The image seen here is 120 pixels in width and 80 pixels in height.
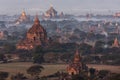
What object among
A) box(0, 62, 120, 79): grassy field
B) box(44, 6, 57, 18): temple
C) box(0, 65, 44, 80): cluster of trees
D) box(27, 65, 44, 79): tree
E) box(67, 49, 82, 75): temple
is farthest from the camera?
box(44, 6, 57, 18): temple

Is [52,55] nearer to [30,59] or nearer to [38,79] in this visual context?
[30,59]

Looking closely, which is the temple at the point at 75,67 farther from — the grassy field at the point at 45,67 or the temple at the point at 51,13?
the temple at the point at 51,13

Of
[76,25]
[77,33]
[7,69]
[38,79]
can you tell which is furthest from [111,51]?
[76,25]

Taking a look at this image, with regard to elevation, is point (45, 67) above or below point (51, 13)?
above

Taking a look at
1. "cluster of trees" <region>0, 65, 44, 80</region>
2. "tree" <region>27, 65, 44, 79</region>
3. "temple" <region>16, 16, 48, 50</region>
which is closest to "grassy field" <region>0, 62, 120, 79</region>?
"tree" <region>27, 65, 44, 79</region>

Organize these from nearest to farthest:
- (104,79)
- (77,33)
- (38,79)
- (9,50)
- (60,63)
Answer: (104,79) → (38,79) → (60,63) → (9,50) → (77,33)

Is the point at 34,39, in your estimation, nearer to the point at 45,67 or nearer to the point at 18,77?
the point at 45,67

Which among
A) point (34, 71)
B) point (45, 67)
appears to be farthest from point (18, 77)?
point (45, 67)

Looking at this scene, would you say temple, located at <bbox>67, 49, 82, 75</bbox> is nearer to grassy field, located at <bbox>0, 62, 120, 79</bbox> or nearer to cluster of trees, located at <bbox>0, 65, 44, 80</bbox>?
grassy field, located at <bbox>0, 62, 120, 79</bbox>

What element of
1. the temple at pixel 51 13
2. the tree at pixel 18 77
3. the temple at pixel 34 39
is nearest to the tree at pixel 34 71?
the tree at pixel 18 77

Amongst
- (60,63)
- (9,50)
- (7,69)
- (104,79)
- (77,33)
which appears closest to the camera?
(104,79)

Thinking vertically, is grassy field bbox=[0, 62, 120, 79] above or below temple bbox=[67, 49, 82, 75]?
below
